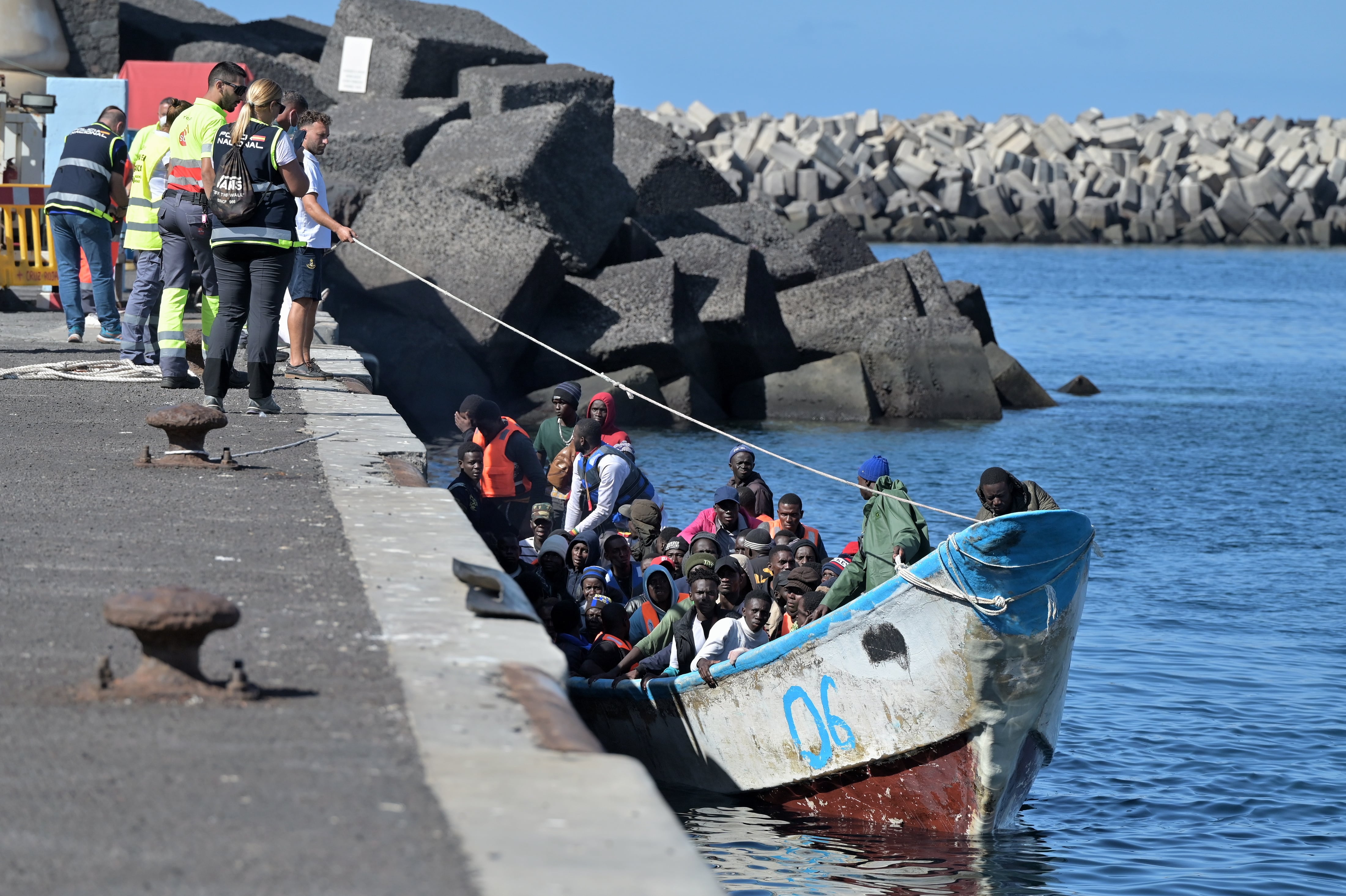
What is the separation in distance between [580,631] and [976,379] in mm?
16617

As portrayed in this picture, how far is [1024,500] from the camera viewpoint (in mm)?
→ 8648

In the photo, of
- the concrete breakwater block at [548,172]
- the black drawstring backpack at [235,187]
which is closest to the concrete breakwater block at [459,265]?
the concrete breakwater block at [548,172]

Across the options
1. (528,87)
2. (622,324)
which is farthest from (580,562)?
(528,87)

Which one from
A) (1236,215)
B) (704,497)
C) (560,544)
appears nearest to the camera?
(560,544)

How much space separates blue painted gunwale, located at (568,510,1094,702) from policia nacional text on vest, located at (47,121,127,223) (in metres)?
6.65

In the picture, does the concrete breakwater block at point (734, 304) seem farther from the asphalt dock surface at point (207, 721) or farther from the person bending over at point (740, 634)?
the asphalt dock surface at point (207, 721)

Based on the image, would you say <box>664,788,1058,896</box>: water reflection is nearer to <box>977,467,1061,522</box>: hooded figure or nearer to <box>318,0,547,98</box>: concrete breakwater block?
<box>977,467,1061,522</box>: hooded figure

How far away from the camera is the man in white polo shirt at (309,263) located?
10.2 metres

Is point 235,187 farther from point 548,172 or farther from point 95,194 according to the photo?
point 548,172

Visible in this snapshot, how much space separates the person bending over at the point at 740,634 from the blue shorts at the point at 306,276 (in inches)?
144

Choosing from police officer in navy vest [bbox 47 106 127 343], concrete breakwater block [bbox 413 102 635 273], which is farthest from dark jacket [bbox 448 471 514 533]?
concrete breakwater block [bbox 413 102 635 273]

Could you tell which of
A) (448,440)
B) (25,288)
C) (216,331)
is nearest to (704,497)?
(448,440)

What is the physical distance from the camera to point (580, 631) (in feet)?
30.4

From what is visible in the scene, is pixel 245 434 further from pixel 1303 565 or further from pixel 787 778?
pixel 1303 565
